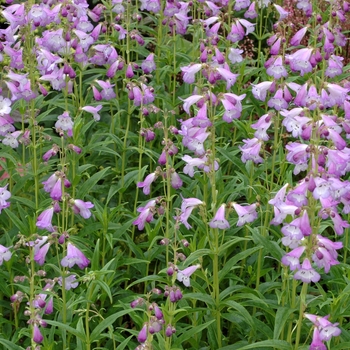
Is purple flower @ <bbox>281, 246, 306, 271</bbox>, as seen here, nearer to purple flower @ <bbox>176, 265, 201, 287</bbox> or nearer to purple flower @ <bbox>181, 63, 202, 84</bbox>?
purple flower @ <bbox>176, 265, 201, 287</bbox>

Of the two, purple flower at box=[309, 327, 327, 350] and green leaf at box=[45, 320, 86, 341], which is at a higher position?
purple flower at box=[309, 327, 327, 350]

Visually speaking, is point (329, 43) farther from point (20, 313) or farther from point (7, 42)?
point (20, 313)

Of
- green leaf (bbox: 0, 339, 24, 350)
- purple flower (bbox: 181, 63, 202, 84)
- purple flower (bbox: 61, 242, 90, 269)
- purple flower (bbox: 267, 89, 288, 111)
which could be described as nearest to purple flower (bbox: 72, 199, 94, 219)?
purple flower (bbox: 61, 242, 90, 269)

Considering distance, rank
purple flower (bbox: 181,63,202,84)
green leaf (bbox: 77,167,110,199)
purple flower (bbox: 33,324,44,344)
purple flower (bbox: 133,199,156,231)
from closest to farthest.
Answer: purple flower (bbox: 33,324,44,344)
purple flower (bbox: 133,199,156,231)
purple flower (bbox: 181,63,202,84)
green leaf (bbox: 77,167,110,199)

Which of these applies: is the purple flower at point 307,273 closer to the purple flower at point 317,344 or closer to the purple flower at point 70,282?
the purple flower at point 317,344

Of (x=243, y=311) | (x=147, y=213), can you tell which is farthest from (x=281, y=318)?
(x=147, y=213)

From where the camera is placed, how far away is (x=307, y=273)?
3.98 meters

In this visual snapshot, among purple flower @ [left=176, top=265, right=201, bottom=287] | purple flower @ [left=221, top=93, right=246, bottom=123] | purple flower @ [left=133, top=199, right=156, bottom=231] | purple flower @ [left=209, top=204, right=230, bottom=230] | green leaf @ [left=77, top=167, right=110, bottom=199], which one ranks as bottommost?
green leaf @ [left=77, top=167, right=110, bottom=199]

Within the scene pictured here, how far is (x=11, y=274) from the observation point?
5211mm

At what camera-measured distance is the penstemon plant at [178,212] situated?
4133 millimetres

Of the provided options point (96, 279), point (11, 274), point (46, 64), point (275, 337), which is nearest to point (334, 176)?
point (275, 337)

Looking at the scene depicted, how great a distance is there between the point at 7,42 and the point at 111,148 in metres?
1.24

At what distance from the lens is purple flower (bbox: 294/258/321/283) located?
3934 millimetres

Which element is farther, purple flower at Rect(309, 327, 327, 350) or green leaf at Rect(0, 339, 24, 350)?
green leaf at Rect(0, 339, 24, 350)
